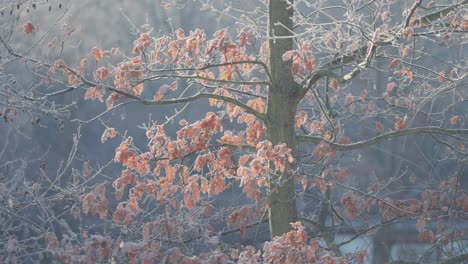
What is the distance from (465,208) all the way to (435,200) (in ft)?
1.03

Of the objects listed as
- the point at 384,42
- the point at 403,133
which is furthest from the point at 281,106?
the point at 384,42

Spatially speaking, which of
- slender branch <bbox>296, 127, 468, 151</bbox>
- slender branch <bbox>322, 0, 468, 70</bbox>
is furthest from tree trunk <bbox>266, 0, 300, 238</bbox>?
slender branch <bbox>322, 0, 468, 70</bbox>

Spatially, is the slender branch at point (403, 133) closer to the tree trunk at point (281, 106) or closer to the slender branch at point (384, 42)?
the tree trunk at point (281, 106)

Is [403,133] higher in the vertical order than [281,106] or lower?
lower

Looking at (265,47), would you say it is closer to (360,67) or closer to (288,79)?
(288,79)

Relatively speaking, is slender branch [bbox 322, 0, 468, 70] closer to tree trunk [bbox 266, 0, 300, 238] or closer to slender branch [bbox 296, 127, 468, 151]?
tree trunk [bbox 266, 0, 300, 238]

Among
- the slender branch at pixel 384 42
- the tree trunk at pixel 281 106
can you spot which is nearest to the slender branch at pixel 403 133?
the tree trunk at pixel 281 106

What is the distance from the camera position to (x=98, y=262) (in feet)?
16.9

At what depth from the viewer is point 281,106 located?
6.29 meters

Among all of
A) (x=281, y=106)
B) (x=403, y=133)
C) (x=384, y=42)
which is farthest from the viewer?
(x=281, y=106)

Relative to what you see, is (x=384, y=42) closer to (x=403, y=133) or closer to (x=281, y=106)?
(x=403, y=133)

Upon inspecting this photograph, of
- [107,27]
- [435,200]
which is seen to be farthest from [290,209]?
[107,27]

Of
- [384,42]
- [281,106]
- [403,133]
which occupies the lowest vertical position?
[403,133]

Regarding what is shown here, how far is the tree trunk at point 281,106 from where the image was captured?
630 centimetres
